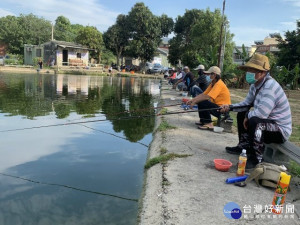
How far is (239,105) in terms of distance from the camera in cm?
474

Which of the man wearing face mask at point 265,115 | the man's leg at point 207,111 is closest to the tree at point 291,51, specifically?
the man's leg at point 207,111

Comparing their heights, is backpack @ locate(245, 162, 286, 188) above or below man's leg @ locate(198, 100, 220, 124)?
below

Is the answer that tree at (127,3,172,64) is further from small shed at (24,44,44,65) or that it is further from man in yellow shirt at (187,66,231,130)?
A: man in yellow shirt at (187,66,231,130)

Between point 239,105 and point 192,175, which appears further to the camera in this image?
point 239,105

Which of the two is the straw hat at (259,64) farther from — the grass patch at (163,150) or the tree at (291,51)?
the tree at (291,51)

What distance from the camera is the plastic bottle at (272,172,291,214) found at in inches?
114

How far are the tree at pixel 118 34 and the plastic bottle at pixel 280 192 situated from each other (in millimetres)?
44373

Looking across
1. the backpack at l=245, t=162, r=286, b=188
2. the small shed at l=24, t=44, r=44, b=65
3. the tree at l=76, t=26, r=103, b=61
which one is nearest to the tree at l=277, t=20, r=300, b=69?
the backpack at l=245, t=162, r=286, b=188

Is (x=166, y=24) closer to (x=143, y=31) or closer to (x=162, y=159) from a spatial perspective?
(x=143, y=31)

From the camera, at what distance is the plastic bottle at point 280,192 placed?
9.52 ft

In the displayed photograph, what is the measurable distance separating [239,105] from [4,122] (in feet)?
19.0

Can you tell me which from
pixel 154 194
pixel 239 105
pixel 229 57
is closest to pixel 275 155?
pixel 239 105

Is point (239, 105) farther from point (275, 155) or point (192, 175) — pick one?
point (192, 175)

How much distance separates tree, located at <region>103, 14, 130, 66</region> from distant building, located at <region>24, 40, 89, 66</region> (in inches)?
206
